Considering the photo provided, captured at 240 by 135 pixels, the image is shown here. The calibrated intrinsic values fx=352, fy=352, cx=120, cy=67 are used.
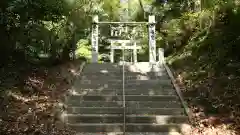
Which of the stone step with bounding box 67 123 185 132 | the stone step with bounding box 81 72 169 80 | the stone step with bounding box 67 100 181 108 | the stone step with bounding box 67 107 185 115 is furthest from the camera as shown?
the stone step with bounding box 81 72 169 80

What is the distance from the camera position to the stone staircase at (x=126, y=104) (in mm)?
6891

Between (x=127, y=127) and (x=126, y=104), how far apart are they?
1.11 m

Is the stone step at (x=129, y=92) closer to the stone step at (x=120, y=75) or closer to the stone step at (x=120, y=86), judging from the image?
the stone step at (x=120, y=86)

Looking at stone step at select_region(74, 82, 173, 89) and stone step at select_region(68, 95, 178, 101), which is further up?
stone step at select_region(74, 82, 173, 89)

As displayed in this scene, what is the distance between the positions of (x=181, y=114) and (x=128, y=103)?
124 centimetres

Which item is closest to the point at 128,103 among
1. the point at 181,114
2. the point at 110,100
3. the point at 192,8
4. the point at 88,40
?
the point at 110,100

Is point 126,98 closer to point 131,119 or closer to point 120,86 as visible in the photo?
point 120,86

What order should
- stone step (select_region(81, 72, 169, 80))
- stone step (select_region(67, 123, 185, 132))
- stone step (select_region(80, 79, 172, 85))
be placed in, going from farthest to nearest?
stone step (select_region(81, 72, 169, 80)) → stone step (select_region(80, 79, 172, 85)) → stone step (select_region(67, 123, 185, 132))

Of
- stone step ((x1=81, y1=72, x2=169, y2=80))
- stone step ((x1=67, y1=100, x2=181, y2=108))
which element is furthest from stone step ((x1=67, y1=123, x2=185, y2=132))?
stone step ((x1=81, y1=72, x2=169, y2=80))

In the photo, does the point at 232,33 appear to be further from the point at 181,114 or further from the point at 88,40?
the point at 88,40

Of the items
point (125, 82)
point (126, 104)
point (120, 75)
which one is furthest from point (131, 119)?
point (120, 75)

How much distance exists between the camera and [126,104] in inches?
312

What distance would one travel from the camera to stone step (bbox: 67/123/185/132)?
6.85 m

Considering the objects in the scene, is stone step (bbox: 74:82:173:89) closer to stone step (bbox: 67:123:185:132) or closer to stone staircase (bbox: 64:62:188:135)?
stone staircase (bbox: 64:62:188:135)
